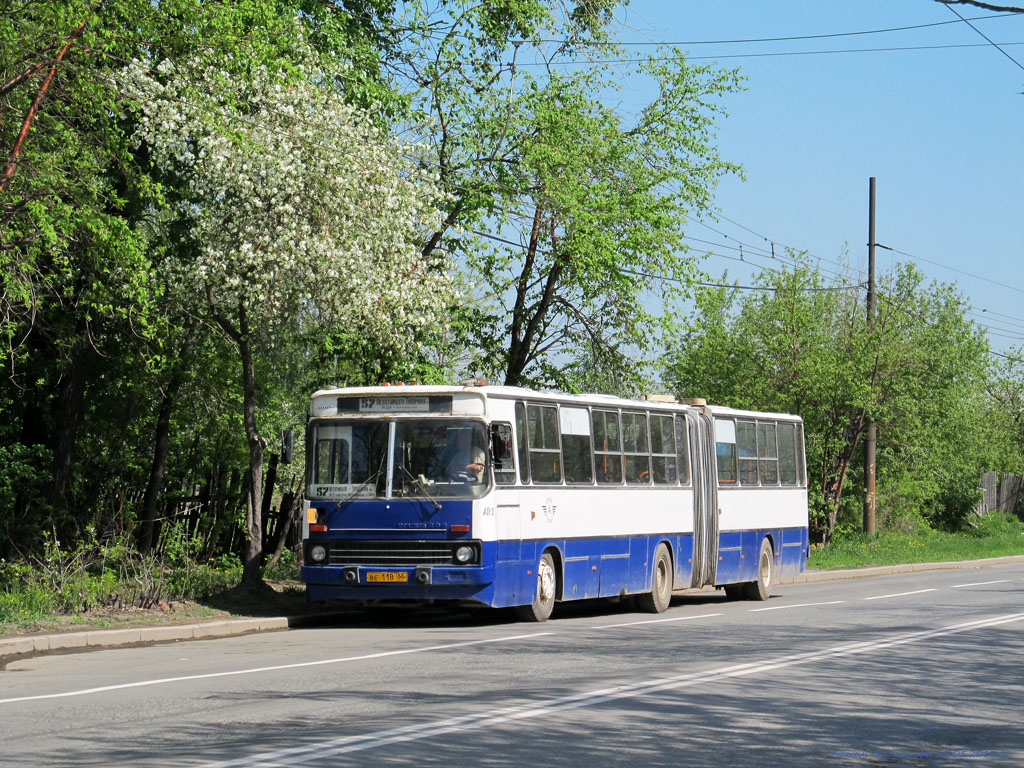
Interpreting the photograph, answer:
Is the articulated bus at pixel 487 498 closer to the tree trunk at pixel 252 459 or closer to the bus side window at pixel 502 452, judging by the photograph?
the bus side window at pixel 502 452

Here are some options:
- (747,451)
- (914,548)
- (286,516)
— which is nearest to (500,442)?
(747,451)

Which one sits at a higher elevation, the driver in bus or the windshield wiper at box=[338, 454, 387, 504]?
the driver in bus

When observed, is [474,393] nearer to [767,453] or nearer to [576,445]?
[576,445]

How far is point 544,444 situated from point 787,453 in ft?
31.1

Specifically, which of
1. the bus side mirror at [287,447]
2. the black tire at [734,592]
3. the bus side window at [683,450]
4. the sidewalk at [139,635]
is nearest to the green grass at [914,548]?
the black tire at [734,592]

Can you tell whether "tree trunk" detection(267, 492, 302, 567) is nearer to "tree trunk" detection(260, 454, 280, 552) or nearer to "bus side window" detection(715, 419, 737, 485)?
"tree trunk" detection(260, 454, 280, 552)

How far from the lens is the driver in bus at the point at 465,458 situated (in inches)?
715

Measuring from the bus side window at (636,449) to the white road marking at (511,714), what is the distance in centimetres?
694

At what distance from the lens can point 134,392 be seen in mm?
25422

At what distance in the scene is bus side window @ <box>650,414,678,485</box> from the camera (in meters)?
22.4

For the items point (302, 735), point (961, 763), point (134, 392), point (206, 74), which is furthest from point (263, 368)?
point (961, 763)

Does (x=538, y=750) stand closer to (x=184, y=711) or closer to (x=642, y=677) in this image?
(x=184, y=711)

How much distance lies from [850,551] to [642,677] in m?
28.4

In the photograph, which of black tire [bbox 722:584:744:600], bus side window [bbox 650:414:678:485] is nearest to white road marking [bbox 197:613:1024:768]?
bus side window [bbox 650:414:678:485]
